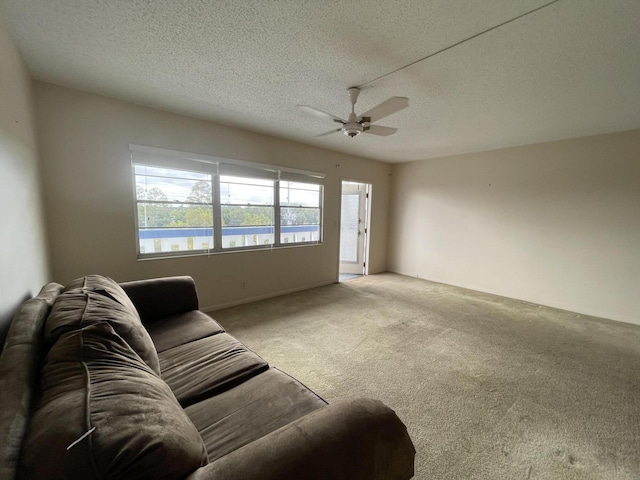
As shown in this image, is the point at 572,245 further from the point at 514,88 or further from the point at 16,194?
the point at 16,194

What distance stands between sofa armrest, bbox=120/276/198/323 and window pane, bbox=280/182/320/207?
85.9 inches

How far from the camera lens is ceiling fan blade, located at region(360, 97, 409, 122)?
1992 millimetres

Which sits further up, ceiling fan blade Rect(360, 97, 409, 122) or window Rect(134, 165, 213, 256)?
ceiling fan blade Rect(360, 97, 409, 122)

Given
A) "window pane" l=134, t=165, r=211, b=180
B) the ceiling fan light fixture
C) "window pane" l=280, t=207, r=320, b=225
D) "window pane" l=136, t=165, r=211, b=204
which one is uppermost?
the ceiling fan light fixture

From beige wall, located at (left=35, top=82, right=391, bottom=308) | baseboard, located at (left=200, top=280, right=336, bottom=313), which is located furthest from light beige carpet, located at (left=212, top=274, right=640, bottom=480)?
beige wall, located at (left=35, top=82, right=391, bottom=308)

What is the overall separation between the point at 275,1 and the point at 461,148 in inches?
157

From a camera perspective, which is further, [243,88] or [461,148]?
[461,148]

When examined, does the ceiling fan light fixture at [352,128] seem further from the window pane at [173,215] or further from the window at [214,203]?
the window pane at [173,215]

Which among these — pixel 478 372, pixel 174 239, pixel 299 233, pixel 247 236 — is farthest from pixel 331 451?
pixel 299 233

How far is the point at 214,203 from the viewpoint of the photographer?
3439 millimetres

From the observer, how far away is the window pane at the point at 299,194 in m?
4.13

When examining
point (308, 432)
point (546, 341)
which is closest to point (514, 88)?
point (546, 341)

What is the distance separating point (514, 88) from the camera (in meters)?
2.28

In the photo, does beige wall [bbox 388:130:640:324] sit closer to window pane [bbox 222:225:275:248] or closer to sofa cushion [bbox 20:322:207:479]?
window pane [bbox 222:225:275:248]
